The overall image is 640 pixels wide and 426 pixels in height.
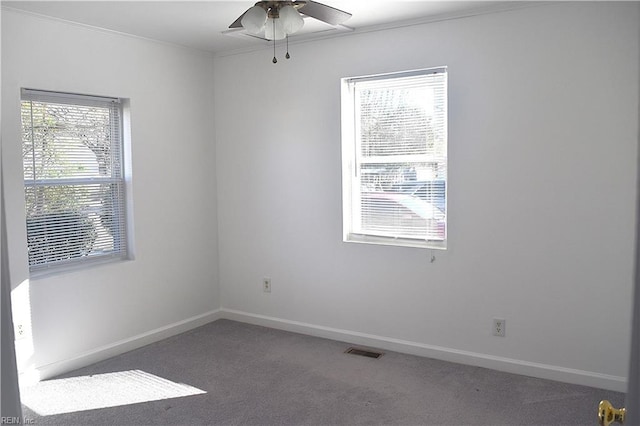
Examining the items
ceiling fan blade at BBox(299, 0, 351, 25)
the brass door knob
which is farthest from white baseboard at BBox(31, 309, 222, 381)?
the brass door knob

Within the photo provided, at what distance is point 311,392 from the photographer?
339cm

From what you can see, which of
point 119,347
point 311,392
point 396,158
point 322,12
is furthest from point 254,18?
point 119,347

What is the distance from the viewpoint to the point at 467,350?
12.5 ft

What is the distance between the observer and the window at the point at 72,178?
3648mm

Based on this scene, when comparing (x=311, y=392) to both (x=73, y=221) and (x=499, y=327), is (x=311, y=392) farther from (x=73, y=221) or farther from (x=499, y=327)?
(x=73, y=221)

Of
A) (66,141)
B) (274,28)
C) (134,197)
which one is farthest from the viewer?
(134,197)

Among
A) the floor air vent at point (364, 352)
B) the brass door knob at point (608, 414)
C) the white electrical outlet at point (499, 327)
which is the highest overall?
the brass door knob at point (608, 414)

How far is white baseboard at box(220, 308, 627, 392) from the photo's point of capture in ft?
11.1

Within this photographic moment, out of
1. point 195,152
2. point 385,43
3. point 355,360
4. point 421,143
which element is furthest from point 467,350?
point 195,152

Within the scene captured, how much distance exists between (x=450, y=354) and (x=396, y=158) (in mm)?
1463

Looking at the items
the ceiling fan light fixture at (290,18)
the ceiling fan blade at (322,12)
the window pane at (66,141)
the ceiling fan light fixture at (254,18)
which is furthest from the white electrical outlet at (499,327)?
the window pane at (66,141)

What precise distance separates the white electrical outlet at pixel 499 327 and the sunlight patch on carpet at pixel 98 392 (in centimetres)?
197

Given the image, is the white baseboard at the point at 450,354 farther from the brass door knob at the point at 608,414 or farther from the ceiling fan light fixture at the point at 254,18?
the ceiling fan light fixture at the point at 254,18

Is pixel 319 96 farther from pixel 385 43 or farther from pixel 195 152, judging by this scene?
pixel 195 152
